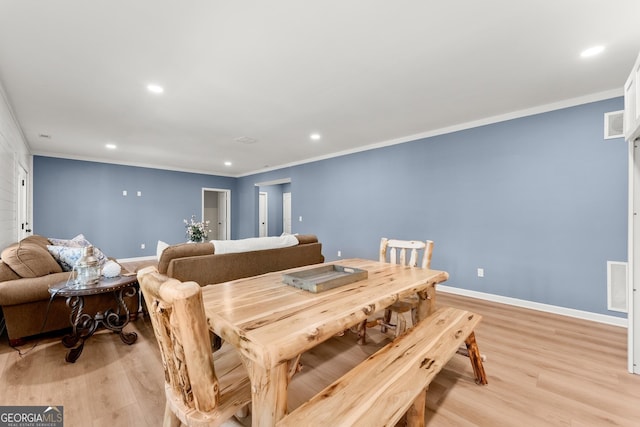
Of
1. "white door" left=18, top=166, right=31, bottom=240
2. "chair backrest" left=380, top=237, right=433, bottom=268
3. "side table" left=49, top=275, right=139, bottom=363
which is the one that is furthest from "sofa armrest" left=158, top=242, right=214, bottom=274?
"white door" left=18, top=166, right=31, bottom=240

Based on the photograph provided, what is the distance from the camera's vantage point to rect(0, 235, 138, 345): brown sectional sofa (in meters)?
2.21

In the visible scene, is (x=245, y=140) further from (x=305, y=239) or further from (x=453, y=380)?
(x=453, y=380)

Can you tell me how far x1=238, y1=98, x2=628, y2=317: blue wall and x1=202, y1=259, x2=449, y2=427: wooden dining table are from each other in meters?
2.23

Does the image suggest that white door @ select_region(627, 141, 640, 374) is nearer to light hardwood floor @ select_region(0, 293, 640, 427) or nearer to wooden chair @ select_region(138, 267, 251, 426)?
light hardwood floor @ select_region(0, 293, 640, 427)

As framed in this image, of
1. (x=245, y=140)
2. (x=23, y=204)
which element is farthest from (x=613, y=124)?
(x=23, y=204)

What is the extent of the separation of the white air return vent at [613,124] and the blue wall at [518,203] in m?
0.05

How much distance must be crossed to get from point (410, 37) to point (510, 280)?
3123 mm

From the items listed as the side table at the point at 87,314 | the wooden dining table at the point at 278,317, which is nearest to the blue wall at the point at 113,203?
the side table at the point at 87,314

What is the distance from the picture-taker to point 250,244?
2930 millimetres

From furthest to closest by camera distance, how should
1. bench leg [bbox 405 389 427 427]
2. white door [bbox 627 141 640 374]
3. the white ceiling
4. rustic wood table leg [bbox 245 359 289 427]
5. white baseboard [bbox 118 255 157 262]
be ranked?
white baseboard [bbox 118 255 157 262], white door [bbox 627 141 640 374], the white ceiling, bench leg [bbox 405 389 427 427], rustic wood table leg [bbox 245 359 289 427]

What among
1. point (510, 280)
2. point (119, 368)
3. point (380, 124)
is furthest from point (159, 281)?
point (510, 280)

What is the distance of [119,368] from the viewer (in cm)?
199

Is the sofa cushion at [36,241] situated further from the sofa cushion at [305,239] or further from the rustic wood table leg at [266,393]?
the rustic wood table leg at [266,393]

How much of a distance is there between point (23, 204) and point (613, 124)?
27.9ft
